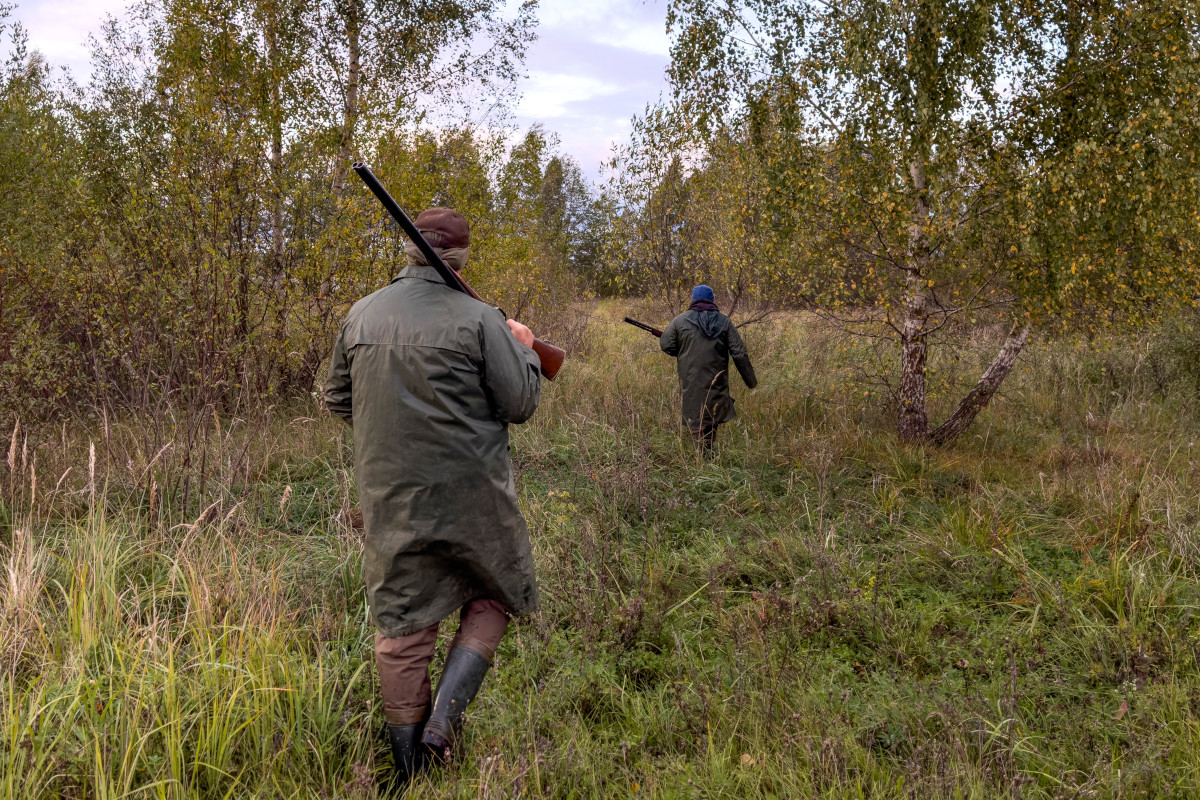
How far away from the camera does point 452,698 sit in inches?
101

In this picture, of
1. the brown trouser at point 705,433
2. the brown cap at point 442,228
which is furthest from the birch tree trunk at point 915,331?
the brown cap at point 442,228

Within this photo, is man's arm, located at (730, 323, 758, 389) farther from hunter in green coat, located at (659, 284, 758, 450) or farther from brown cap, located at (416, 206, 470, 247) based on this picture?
brown cap, located at (416, 206, 470, 247)

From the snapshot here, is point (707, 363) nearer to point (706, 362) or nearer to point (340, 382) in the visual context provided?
point (706, 362)

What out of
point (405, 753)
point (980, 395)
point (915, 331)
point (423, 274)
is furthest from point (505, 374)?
point (980, 395)

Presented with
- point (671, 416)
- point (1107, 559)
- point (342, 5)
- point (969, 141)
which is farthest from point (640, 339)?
point (1107, 559)

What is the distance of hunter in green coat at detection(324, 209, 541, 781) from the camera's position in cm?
250

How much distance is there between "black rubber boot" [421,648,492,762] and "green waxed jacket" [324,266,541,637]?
7.6 inches

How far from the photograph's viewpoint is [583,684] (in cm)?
317

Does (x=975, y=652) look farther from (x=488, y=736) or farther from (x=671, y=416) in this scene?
(x=671, y=416)

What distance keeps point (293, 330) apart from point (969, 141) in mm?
6916

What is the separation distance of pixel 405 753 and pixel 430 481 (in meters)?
0.97

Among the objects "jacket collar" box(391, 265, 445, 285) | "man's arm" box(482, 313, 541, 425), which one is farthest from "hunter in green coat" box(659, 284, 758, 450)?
"jacket collar" box(391, 265, 445, 285)

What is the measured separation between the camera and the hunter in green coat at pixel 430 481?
8.19 ft

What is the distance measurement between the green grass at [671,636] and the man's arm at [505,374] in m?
1.13
